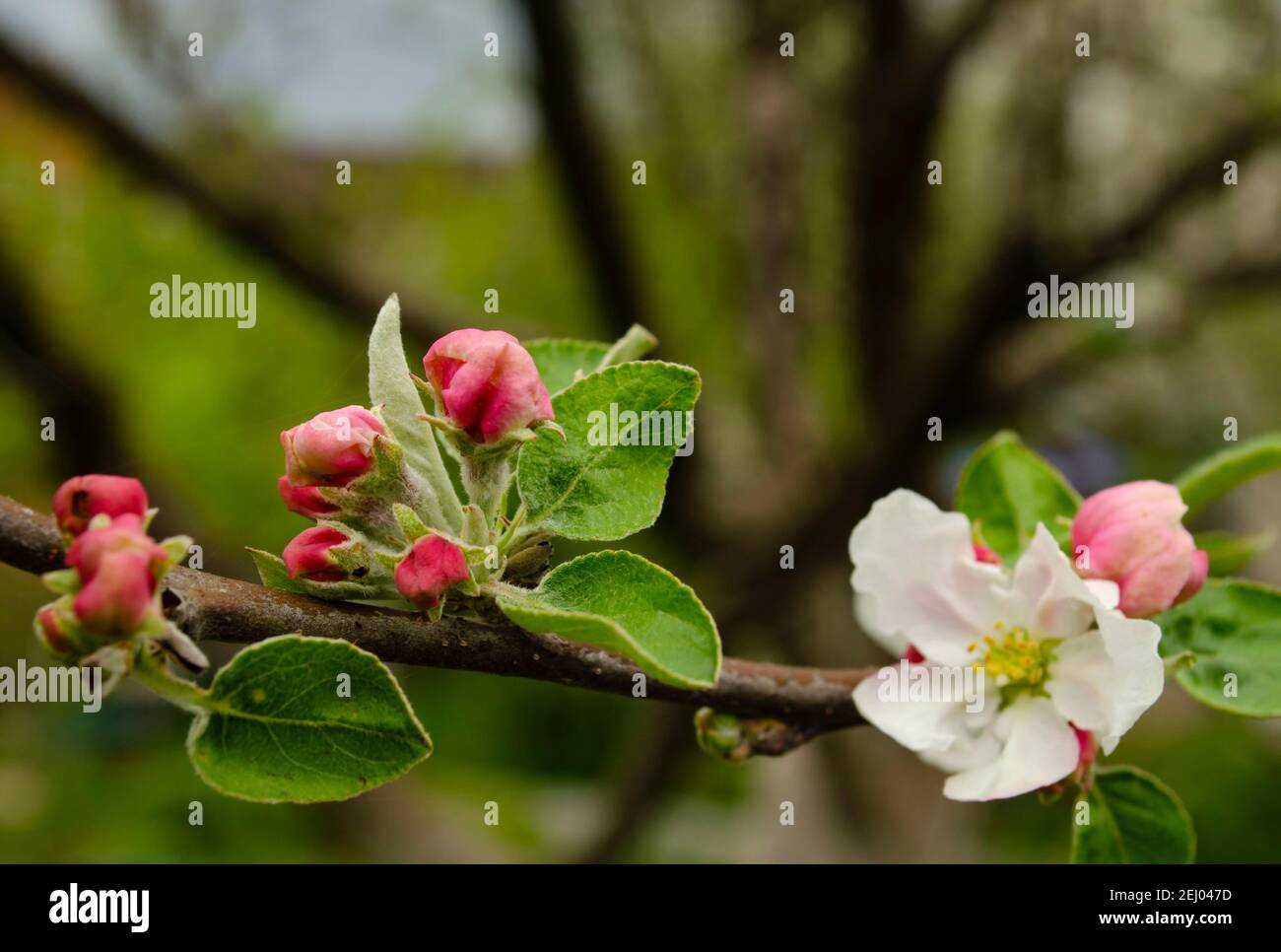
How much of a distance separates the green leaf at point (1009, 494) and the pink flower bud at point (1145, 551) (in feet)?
0.61

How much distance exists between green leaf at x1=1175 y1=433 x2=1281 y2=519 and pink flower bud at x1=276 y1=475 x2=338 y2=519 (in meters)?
0.67

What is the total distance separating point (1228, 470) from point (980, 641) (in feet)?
0.89

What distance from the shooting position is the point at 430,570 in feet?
1.97

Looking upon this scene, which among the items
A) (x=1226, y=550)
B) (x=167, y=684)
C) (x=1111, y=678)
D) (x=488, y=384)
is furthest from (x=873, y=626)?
(x=167, y=684)

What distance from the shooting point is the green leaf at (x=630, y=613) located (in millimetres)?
567

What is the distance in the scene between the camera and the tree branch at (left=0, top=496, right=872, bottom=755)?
60cm

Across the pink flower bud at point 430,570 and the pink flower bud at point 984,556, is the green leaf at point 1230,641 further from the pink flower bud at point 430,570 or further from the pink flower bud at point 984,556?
the pink flower bud at point 430,570

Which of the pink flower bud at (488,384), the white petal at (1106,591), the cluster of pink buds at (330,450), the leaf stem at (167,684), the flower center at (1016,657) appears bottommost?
the flower center at (1016,657)
